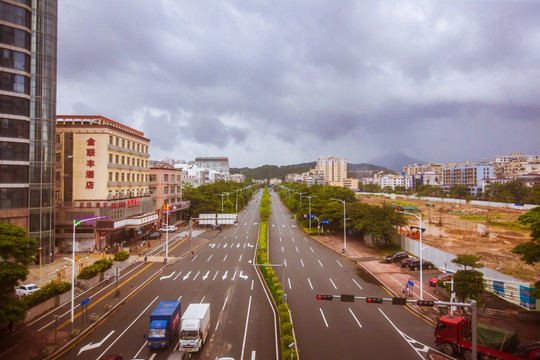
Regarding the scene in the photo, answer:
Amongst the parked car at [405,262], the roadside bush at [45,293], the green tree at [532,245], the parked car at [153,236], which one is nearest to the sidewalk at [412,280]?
the parked car at [405,262]

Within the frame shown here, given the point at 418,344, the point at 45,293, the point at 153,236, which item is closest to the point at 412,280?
the point at 418,344

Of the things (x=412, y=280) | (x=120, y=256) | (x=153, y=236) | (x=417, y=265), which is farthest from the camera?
(x=153, y=236)

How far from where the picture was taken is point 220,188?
347 ft

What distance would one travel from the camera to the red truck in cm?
1805

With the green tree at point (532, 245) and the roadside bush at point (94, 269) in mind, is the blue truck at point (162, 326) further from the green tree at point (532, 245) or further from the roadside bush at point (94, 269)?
the green tree at point (532, 245)

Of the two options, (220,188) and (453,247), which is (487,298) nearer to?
(453,247)

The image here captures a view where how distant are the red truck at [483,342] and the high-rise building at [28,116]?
46.7 meters

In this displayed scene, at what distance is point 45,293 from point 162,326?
14.9m

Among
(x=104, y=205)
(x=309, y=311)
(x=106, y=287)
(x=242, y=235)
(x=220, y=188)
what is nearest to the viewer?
(x=309, y=311)

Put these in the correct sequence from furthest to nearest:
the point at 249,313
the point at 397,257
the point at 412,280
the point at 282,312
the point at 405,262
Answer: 1. the point at 397,257
2. the point at 405,262
3. the point at 412,280
4. the point at 249,313
5. the point at 282,312

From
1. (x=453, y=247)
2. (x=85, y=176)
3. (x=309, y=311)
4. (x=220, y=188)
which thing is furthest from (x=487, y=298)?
(x=220, y=188)

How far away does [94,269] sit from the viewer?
35.0 metres

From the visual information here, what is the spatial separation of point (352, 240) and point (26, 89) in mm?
56794

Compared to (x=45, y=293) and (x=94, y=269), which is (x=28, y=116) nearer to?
(x=94, y=269)
